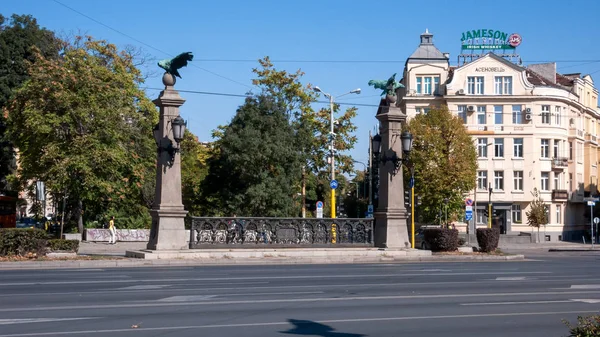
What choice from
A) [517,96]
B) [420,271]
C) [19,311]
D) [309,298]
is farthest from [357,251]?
[517,96]

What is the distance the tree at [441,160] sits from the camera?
173 ft

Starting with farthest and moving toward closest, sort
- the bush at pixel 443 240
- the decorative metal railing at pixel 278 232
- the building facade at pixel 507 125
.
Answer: the building facade at pixel 507 125 → the bush at pixel 443 240 → the decorative metal railing at pixel 278 232

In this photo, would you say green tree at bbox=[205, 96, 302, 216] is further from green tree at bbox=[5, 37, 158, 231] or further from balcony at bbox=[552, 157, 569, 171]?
balcony at bbox=[552, 157, 569, 171]

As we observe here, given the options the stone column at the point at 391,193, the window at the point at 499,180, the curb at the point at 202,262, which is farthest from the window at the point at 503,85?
the stone column at the point at 391,193

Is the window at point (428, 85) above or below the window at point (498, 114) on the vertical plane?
above

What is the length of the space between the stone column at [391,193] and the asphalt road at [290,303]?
820 cm

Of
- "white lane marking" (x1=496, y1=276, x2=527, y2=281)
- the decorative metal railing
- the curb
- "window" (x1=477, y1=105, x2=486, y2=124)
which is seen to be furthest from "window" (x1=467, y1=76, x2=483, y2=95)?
"white lane marking" (x1=496, y1=276, x2=527, y2=281)

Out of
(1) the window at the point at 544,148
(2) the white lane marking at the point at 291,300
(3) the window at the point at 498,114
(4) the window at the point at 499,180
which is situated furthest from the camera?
(1) the window at the point at 544,148

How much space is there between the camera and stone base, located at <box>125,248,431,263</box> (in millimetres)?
26422

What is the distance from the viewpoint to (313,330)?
1055 cm

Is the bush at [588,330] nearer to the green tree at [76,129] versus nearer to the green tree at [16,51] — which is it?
the green tree at [76,129]

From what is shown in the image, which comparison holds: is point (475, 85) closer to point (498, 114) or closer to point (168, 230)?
point (498, 114)

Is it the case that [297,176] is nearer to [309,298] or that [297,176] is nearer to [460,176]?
[460,176]

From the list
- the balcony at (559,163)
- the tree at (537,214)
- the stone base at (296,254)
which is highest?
the balcony at (559,163)
